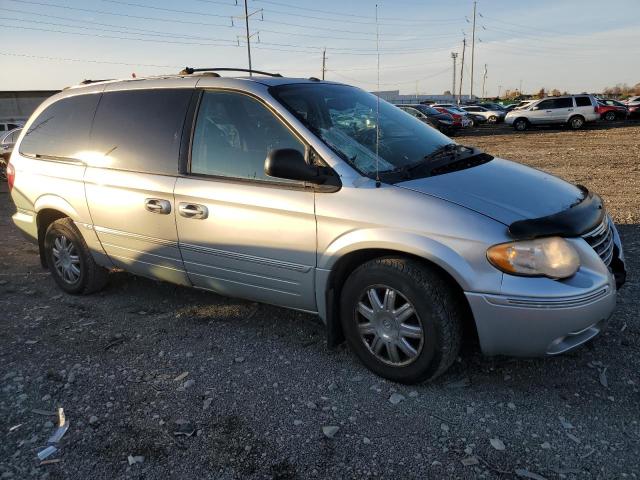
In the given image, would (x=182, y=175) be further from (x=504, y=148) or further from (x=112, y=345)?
(x=504, y=148)

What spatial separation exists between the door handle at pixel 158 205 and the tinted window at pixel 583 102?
2605 cm

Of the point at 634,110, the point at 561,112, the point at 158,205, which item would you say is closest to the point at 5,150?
the point at 158,205

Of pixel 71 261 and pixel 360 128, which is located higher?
pixel 360 128

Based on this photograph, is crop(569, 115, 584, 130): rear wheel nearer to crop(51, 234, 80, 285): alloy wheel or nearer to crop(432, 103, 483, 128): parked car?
crop(432, 103, 483, 128): parked car

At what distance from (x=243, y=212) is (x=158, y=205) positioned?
77 cm

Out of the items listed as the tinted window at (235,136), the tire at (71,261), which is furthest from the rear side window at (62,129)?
the tinted window at (235,136)

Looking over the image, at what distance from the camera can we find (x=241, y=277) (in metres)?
3.48

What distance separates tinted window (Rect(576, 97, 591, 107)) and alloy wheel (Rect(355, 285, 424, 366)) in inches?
1025

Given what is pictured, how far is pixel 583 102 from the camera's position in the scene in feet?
81.7

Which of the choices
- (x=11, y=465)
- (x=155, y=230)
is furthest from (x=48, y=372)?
(x=155, y=230)

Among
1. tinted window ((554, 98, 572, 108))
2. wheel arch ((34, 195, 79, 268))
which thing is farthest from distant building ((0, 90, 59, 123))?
wheel arch ((34, 195, 79, 268))

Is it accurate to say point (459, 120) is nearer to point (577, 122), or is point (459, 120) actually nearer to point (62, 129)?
point (577, 122)

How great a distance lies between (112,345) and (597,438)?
3143 millimetres

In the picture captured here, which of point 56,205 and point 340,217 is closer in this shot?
point 340,217
